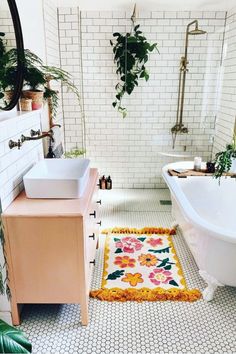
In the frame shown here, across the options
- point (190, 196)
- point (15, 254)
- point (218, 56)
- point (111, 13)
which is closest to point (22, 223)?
point (15, 254)

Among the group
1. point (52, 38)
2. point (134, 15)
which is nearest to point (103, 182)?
point (52, 38)

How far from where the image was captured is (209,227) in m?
1.97

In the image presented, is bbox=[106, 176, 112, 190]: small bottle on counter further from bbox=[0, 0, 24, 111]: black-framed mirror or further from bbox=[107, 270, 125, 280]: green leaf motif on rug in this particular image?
bbox=[0, 0, 24, 111]: black-framed mirror

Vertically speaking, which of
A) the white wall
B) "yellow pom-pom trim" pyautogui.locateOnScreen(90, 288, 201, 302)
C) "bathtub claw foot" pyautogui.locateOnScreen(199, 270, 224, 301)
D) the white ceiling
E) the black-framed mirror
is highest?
the white ceiling

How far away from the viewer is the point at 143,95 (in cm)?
398

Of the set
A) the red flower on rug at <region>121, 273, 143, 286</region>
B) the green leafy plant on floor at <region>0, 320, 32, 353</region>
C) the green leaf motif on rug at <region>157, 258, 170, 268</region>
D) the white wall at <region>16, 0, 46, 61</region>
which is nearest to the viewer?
the green leafy plant on floor at <region>0, 320, 32, 353</region>

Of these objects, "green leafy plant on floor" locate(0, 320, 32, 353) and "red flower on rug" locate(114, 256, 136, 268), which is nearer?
"green leafy plant on floor" locate(0, 320, 32, 353)

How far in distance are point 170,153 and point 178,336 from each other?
2810 millimetres

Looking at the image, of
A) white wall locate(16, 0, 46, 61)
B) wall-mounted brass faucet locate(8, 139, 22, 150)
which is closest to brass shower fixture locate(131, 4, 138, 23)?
white wall locate(16, 0, 46, 61)

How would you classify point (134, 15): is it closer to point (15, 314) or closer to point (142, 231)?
point (142, 231)

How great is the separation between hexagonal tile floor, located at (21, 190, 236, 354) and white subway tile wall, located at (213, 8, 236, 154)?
2.10 meters

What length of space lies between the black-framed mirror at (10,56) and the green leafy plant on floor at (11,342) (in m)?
1.38

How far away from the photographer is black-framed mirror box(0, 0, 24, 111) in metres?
1.92

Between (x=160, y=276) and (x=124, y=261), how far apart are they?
0.38 meters
